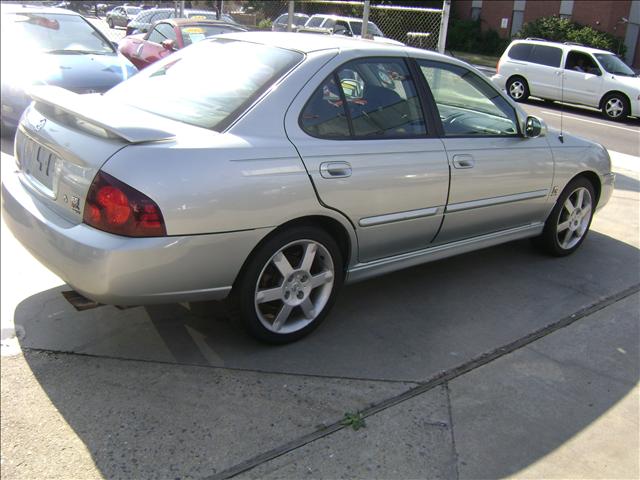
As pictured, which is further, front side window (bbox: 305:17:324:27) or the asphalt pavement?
front side window (bbox: 305:17:324:27)

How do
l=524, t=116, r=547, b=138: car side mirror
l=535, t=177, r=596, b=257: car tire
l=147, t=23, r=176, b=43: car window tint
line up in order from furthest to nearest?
l=147, t=23, r=176, b=43: car window tint → l=535, t=177, r=596, b=257: car tire → l=524, t=116, r=547, b=138: car side mirror

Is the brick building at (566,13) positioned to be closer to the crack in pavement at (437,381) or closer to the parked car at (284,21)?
the parked car at (284,21)

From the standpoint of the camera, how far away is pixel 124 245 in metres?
2.82

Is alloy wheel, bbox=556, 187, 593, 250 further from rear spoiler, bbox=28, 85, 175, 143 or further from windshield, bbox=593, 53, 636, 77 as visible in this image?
windshield, bbox=593, 53, 636, 77

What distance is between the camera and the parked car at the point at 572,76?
48.7 ft

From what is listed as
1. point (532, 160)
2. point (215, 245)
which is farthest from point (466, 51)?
point (215, 245)

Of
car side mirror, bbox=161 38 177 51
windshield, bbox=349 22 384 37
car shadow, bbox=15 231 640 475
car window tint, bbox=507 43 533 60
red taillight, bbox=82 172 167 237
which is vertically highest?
windshield, bbox=349 22 384 37

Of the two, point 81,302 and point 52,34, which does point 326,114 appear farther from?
point 52,34

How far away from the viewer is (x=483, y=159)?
416 cm

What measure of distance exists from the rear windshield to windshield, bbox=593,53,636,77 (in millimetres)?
13723

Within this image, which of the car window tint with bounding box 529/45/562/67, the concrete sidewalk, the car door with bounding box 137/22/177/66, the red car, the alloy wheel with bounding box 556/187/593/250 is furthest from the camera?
the car window tint with bounding box 529/45/562/67

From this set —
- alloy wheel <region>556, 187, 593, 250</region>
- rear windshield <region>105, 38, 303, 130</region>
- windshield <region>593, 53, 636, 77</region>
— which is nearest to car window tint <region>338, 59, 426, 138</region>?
rear windshield <region>105, 38, 303, 130</region>

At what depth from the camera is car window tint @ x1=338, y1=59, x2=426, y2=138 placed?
142 inches

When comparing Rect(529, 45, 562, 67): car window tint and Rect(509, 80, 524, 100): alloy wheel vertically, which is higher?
Rect(529, 45, 562, 67): car window tint
